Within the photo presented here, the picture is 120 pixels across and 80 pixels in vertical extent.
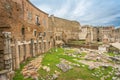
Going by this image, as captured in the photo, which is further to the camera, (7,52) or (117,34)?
(117,34)

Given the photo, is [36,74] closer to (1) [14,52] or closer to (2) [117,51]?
(1) [14,52]

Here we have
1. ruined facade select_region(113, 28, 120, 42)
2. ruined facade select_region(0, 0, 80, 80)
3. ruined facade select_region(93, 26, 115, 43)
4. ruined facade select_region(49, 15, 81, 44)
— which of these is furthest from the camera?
ruined facade select_region(93, 26, 115, 43)

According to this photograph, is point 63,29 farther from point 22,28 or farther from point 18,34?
point 18,34


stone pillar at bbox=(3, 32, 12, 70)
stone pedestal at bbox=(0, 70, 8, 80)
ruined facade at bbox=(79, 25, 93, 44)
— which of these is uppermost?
ruined facade at bbox=(79, 25, 93, 44)

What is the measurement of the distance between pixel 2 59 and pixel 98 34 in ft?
172

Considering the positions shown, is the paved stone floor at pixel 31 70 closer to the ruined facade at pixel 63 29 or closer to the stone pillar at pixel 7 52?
the stone pillar at pixel 7 52

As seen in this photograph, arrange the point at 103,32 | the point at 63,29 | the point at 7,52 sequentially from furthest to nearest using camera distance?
1. the point at 103,32
2. the point at 63,29
3. the point at 7,52

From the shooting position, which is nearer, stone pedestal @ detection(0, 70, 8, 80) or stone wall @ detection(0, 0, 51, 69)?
stone pedestal @ detection(0, 70, 8, 80)

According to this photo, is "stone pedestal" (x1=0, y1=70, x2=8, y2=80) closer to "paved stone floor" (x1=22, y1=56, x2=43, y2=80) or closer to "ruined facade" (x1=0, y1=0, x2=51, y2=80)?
"ruined facade" (x1=0, y1=0, x2=51, y2=80)

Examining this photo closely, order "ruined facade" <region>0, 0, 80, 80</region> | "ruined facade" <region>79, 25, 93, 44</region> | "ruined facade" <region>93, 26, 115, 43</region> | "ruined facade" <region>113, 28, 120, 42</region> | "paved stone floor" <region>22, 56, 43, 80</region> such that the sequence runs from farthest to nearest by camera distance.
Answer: "ruined facade" <region>93, 26, 115, 43</region>, "ruined facade" <region>113, 28, 120, 42</region>, "ruined facade" <region>79, 25, 93, 44</region>, "paved stone floor" <region>22, 56, 43, 80</region>, "ruined facade" <region>0, 0, 80, 80</region>

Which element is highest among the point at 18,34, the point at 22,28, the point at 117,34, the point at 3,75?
the point at 22,28

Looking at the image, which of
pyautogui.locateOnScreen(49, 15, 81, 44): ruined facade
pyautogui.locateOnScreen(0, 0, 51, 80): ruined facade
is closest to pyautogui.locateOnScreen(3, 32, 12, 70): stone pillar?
pyautogui.locateOnScreen(0, 0, 51, 80): ruined facade

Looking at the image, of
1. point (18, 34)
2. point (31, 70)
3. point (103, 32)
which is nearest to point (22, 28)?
point (18, 34)

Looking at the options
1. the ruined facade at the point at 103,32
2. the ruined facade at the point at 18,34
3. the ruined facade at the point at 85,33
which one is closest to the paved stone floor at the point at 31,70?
the ruined facade at the point at 18,34
